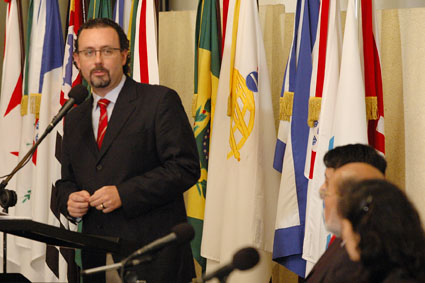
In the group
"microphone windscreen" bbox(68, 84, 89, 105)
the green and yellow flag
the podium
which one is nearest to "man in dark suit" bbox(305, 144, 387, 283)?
the podium

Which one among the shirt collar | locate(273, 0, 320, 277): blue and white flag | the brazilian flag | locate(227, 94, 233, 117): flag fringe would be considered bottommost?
locate(273, 0, 320, 277): blue and white flag

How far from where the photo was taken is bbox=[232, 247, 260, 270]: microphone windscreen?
1.69 m

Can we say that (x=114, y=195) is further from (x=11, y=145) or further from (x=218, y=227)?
(x=11, y=145)

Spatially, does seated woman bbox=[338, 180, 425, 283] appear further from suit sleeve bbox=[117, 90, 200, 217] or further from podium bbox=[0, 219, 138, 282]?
suit sleeve bbox=[117, 90, 200, 217]

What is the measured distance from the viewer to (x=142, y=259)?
1.80 meters

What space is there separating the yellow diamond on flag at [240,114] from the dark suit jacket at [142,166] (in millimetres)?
1146

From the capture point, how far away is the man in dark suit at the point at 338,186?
220 cm

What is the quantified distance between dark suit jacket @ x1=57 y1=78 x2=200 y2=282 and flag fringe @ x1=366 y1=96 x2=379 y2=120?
1.33m

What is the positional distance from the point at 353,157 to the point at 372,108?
5.06 feet

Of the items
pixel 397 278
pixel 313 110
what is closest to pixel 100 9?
pixel 313 110

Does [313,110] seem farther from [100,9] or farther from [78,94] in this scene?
[100,9]

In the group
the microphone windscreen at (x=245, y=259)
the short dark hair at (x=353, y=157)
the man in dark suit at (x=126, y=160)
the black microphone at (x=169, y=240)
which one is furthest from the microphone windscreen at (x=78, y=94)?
the microphone windscreen at (x=245, y=259)

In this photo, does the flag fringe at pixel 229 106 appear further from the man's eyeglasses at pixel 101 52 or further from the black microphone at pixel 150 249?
the black microphone at pixel 150 249

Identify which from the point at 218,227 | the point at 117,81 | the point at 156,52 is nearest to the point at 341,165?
the point at 117,81
